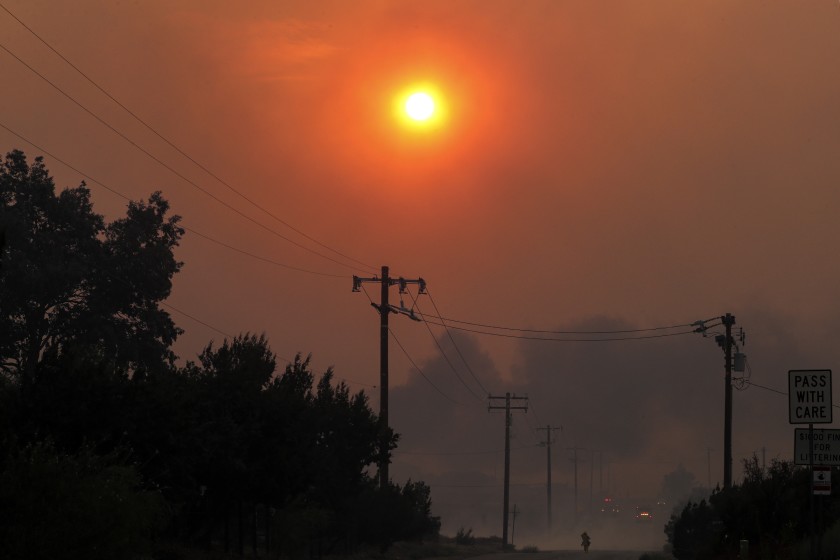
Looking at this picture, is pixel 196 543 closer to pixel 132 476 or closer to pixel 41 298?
pixel 132 476

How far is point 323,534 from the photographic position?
47188mm

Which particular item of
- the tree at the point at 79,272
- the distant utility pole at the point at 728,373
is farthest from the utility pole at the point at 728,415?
the tree at the point at 79,272

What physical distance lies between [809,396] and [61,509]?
43.7ft

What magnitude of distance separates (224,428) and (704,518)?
29.5 m

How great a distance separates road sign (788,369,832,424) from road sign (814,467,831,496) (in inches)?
42.2

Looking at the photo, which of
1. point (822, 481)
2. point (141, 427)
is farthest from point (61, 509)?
point (822, 481)

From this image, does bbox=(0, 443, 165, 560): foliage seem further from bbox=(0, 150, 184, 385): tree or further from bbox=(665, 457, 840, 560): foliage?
bbox=(0, 150, 184, 385): tree

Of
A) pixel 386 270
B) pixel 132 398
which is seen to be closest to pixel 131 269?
pixel 386 270

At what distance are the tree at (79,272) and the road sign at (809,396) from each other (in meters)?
44.8

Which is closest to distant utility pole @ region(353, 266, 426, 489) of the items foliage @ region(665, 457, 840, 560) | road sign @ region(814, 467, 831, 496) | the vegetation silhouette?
the vegetation silhouette

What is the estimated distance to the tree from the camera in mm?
60844

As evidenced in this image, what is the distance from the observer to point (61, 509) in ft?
64.1

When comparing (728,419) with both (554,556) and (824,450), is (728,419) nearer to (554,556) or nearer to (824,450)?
(554,556)

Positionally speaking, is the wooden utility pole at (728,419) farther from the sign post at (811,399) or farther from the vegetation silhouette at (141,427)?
the sign post at (811,399)
